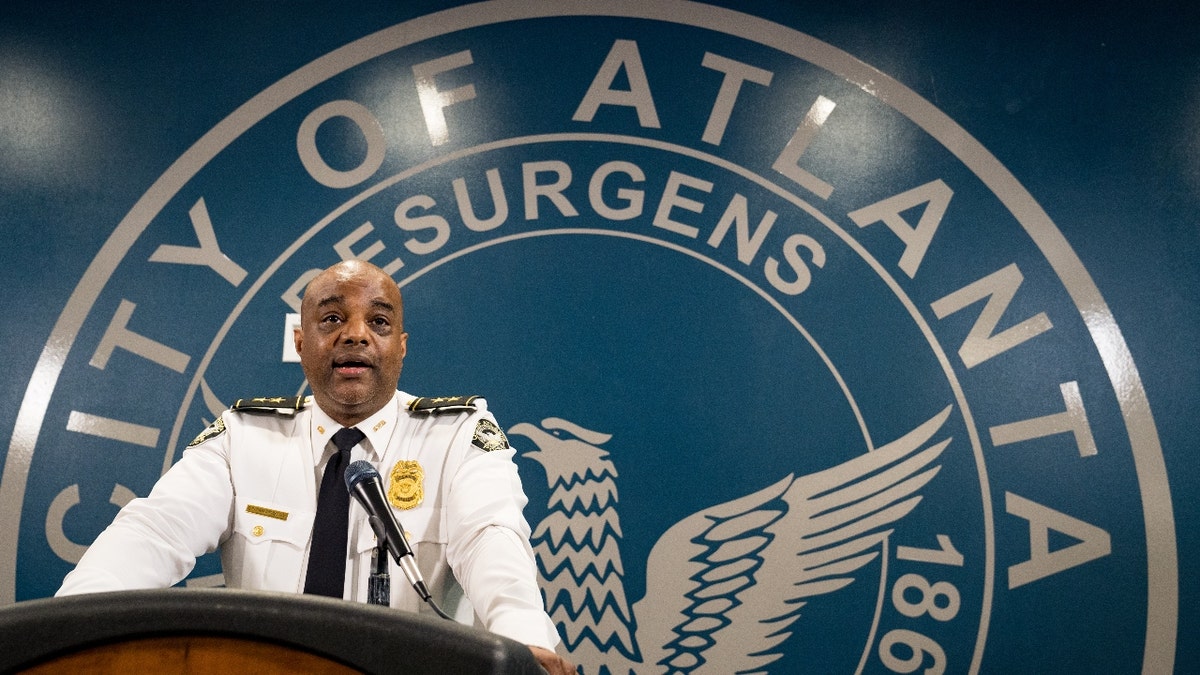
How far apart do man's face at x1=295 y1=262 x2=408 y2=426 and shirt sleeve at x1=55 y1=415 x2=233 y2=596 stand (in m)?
0.25

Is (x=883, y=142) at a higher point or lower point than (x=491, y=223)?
higher

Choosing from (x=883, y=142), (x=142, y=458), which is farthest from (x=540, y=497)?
(x=883, y=142)

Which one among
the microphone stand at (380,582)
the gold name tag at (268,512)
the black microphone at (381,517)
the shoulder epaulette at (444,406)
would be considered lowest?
the microphone stand at (380,582)

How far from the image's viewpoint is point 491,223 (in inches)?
119

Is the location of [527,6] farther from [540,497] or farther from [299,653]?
[299,653]

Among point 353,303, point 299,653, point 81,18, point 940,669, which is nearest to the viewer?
point 299,653

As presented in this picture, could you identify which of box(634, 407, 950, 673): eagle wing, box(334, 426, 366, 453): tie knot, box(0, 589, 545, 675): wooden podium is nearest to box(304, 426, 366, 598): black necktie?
box(334, 426, 366, 453): tie knot

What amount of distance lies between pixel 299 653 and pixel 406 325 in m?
2.12

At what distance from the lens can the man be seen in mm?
1781

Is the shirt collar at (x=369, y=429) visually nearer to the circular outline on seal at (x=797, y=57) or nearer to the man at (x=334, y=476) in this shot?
the man at (x=334, y=476)

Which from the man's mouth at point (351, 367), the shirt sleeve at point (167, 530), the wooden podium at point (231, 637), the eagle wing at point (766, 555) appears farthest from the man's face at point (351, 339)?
the eagle wing at point (766, 555)

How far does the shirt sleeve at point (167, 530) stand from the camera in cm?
163

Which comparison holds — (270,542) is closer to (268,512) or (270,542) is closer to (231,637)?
(268,512)

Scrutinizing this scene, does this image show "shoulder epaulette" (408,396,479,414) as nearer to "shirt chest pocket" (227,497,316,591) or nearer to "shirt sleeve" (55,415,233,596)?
"shirt chest pocket" (227,497,316,591)
